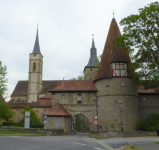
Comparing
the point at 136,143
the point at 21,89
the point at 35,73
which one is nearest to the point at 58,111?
the point at 136,143

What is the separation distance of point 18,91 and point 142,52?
157 feet

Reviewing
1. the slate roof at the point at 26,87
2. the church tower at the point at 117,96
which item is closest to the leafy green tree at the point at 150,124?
the church tower at the point at 117,96

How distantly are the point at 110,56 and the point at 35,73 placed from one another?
3614 cm

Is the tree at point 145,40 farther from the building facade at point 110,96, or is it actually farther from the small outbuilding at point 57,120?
the small outbuilding at point 57,120

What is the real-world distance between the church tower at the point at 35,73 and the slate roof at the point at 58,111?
3118 cm

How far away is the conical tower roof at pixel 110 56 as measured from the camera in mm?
26866

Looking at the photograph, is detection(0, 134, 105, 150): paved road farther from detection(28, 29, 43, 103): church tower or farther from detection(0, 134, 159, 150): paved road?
detection(28, 29, 43, 103): church tower

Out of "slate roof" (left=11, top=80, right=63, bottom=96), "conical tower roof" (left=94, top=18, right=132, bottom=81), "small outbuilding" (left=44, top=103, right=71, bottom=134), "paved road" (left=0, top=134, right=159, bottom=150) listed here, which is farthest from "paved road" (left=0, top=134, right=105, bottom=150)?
"slate roof" (left=11, top=80, right=63, bottom=96)

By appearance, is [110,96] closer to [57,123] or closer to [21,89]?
[57,123]

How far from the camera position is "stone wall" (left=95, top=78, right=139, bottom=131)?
25.6 m

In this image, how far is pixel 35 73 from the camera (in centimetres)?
5984

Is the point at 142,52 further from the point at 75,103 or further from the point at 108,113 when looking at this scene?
the point at 75,103

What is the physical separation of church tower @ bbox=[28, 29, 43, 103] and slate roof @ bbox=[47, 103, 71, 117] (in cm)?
3118

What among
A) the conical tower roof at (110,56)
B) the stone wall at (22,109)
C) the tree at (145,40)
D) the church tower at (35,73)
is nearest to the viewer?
the tree at (145,40)
